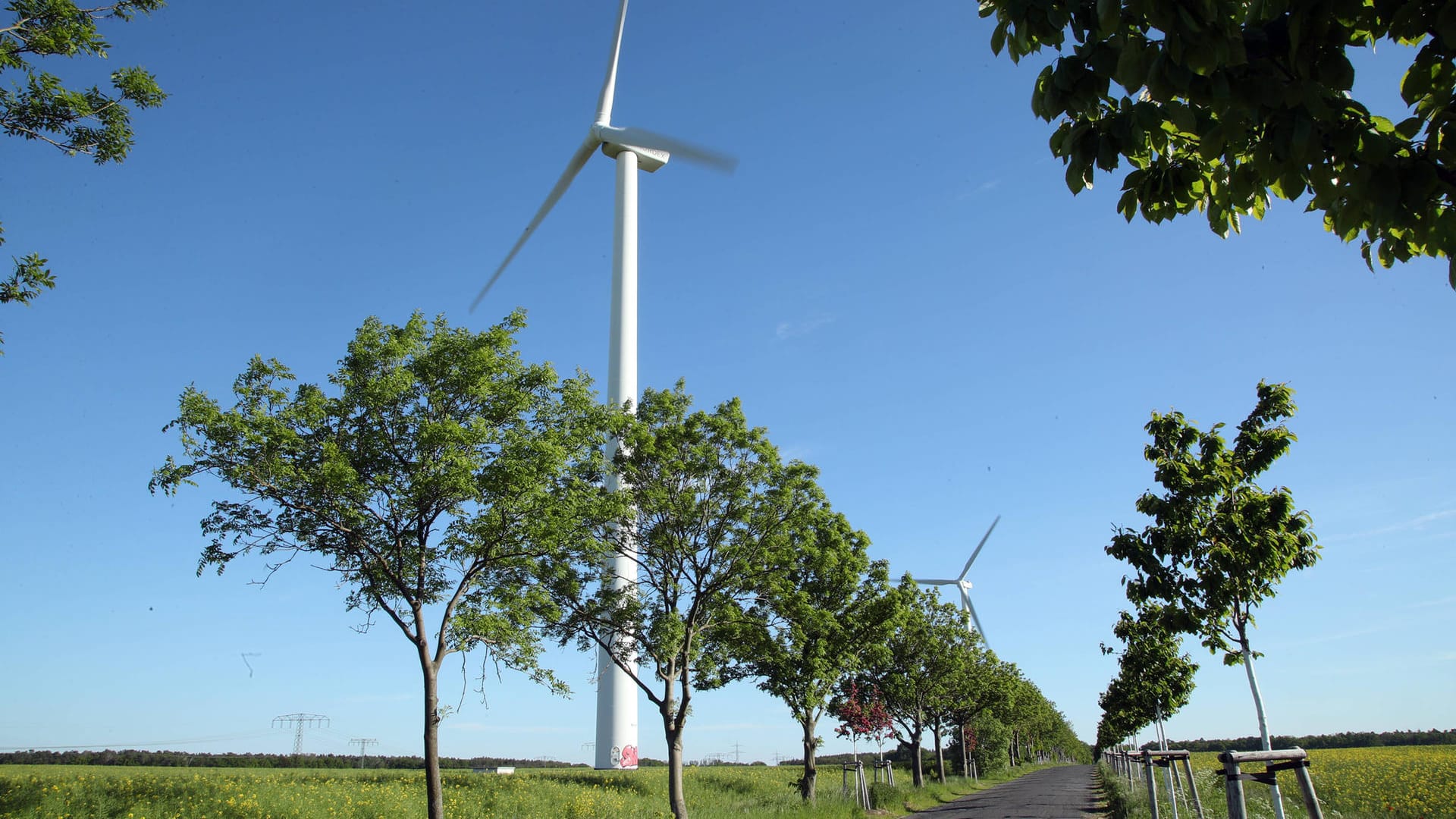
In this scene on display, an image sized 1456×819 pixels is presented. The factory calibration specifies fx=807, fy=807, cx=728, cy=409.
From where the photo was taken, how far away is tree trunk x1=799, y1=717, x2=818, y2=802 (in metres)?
31.4

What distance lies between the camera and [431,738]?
17594 mm

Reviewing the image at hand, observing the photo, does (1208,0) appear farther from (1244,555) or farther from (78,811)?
(78,811)

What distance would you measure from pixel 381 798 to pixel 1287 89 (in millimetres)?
28048

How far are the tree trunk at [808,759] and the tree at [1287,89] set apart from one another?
103 ft

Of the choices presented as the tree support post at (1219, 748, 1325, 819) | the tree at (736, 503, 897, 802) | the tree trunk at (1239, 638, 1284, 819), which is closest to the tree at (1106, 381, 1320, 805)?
the tree trunk at (1239, 638, 1284, 819)

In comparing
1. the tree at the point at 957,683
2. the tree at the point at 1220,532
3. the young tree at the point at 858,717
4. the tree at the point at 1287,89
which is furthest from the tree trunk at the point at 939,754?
the tree at the point at 1287,89

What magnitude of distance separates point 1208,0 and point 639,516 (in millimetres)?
23414

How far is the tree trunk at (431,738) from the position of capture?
17.3 meters

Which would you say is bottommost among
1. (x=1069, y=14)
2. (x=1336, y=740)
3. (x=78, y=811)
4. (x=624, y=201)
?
(x=1336, y=740)

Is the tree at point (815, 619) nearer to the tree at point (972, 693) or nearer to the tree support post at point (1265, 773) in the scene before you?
the tree support post at point (1265, 773)

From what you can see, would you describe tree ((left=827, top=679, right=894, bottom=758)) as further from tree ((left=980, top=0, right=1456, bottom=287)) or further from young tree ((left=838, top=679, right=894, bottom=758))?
tree ((left=980, top=0, right=1456, bottom=287))

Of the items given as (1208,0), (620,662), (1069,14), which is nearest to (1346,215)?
(1208,0)

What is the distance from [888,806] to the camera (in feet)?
109

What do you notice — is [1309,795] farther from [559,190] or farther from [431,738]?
[559,190]
